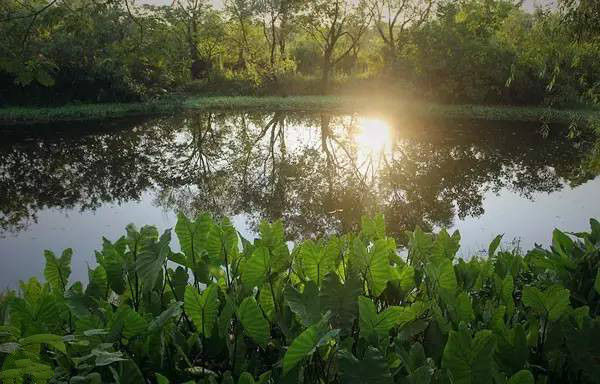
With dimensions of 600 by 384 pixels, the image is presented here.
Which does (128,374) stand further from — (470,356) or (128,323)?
(470,356)

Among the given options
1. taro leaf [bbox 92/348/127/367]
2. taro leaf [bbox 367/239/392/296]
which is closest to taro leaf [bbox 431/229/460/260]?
taro leaf [bbox 367/239/392/296]

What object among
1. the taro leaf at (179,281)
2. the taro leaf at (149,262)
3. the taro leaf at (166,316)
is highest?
the taro leaf at (149,262)

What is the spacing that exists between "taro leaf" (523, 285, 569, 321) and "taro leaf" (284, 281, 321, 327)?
2.24ft

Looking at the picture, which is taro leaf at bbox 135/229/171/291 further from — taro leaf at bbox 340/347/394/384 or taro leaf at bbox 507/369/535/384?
taro leaf at bbox 507/369/535/384

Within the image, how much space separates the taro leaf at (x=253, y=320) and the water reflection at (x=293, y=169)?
7928 millimetres

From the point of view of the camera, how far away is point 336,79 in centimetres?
4228

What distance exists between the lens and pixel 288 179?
1466 centimetres

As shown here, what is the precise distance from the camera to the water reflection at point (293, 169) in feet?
38.3

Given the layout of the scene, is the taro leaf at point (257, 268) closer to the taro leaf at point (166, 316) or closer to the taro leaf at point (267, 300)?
the taro leaf at point (267, 300)

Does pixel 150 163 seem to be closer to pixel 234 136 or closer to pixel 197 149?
pixel 197 149

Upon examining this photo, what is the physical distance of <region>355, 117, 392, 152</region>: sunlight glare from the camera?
1965 centimetres

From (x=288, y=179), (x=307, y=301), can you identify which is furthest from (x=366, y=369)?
(x=288, y=179)

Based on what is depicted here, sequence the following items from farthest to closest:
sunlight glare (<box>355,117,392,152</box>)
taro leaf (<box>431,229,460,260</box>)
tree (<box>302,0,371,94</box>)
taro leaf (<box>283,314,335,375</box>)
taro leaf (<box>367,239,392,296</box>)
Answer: tree (<box>302,0,371,94</box>) → sunlight glare (<box>355,117,392,152</box>) → taro leaf (<box>431,229,460,260</box>) → taro leaf (<box>367,239,392,296</box>) → taro leaf (<box>283,314,335,375</box>)

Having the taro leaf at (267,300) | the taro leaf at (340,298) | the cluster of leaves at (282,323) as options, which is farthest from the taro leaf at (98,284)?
the taro leaf at (340,298)
